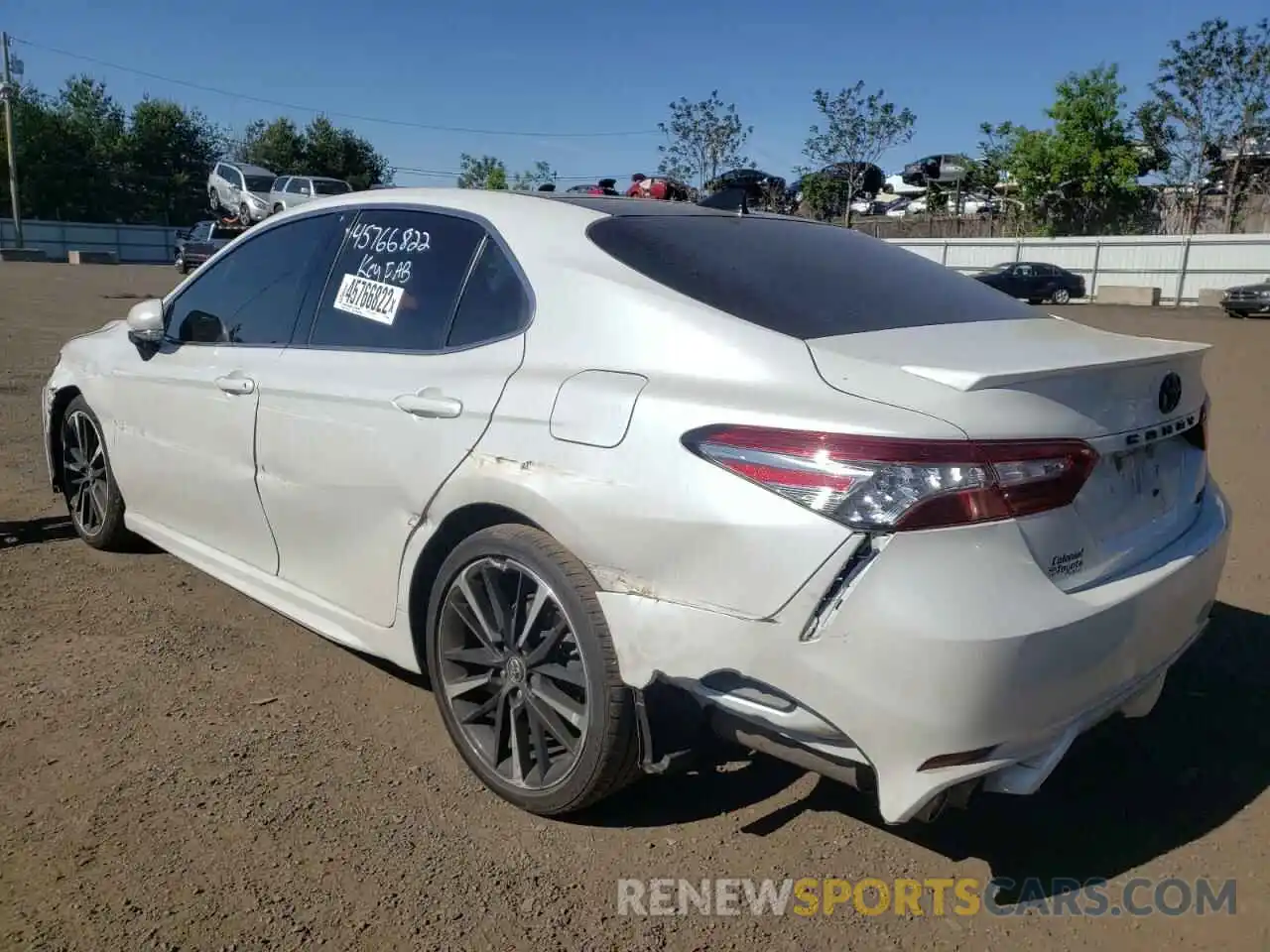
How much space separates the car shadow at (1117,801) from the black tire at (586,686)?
53cm

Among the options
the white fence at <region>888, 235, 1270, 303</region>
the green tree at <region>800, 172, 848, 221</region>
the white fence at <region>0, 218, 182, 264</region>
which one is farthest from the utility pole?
the white fence at <region>888, 235, 1270, 303</region>

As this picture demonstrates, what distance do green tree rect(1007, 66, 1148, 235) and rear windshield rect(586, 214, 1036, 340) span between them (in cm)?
4398

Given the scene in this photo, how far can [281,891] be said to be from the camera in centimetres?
253

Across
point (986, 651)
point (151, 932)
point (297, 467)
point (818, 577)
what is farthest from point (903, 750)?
point (297, 467)

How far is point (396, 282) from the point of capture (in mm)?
3389

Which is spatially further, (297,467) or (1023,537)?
(297,467)

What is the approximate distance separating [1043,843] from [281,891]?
6.38 feet

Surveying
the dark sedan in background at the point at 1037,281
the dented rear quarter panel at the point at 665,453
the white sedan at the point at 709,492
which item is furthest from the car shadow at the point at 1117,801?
the dark sedan in background at the point at 1037,281

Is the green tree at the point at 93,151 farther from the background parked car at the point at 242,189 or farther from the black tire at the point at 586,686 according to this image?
the black tire at the point at 586,686

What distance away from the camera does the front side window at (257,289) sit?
3773 millimetres

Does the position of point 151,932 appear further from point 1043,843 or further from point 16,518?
point 16,518

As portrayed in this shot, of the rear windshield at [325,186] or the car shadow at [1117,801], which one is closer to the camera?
the car shadow at [1117,801]

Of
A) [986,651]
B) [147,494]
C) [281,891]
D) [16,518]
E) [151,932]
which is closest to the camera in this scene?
[986,651]

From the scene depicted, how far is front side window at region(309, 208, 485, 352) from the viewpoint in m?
3.22
